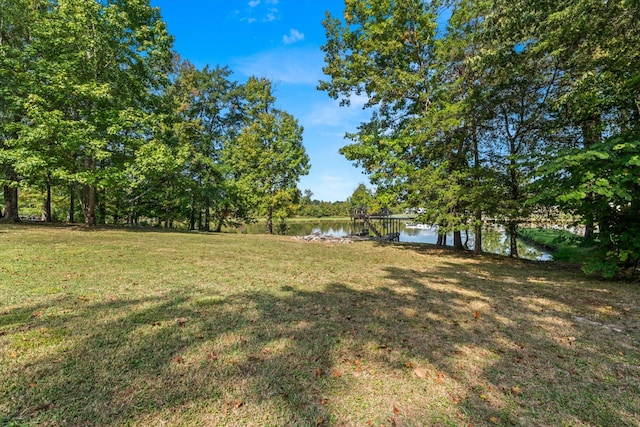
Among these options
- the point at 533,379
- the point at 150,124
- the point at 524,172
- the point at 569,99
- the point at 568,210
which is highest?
the point at 150,124

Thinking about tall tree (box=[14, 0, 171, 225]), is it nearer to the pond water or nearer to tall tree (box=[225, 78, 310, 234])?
tall tree (box=[225, 78, 310, 234])

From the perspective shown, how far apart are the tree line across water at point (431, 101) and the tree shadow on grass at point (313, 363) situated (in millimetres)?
3287

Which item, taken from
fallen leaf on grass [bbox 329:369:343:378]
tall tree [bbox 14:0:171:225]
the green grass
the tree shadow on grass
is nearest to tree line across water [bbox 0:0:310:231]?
tall tree [bbox 14:0:171:225]

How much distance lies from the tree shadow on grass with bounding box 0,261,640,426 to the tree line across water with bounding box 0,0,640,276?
329cm

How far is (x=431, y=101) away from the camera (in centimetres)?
1230

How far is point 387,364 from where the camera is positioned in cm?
290

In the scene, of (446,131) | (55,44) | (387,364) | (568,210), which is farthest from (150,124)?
(568,210)

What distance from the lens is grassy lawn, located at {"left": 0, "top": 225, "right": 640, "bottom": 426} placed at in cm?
220

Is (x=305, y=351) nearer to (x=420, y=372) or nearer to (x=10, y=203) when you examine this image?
(x=420, y=372)

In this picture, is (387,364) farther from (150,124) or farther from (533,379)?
(150,124)

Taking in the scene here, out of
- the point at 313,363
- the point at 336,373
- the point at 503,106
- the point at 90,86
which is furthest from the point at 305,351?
the point at 90,86

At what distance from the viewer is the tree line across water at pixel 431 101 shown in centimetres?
654

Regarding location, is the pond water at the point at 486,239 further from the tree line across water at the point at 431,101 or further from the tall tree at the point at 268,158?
the tall tree at the point at 268,158

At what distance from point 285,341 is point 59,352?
6.96ft
